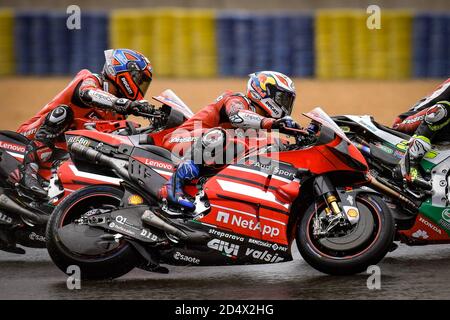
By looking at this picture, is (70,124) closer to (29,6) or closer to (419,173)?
(419,173)

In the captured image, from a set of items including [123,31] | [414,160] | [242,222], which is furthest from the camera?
[123,31]

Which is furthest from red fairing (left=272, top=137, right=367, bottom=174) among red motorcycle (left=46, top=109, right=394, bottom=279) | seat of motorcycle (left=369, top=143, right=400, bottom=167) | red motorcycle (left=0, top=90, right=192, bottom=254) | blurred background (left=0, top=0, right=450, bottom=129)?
blurred background (left=0, top=0, right=450, bottom=129)

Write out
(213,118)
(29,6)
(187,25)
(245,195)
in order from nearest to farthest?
(245,195), (213,118), (187,25), (29,6)

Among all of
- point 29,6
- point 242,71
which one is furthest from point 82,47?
point 29,6

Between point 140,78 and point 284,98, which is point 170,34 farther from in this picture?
point 284,98

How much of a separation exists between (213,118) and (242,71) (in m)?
11.1

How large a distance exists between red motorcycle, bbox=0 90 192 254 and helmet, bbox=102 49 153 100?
16.5 inches

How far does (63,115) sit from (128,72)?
28.9 inches

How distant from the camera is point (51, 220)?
7.18 m

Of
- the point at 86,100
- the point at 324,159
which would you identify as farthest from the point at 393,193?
the point at 86,100

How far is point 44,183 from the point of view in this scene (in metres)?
8.71

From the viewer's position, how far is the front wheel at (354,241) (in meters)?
6.98

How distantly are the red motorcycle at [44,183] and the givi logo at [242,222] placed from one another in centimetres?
122

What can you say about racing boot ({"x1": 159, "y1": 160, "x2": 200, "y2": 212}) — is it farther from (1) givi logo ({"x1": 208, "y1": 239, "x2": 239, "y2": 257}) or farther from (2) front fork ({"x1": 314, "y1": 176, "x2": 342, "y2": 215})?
(2) front fork ({"x1": 314, "y1": 176, "x2": 342, "y2": 215})
